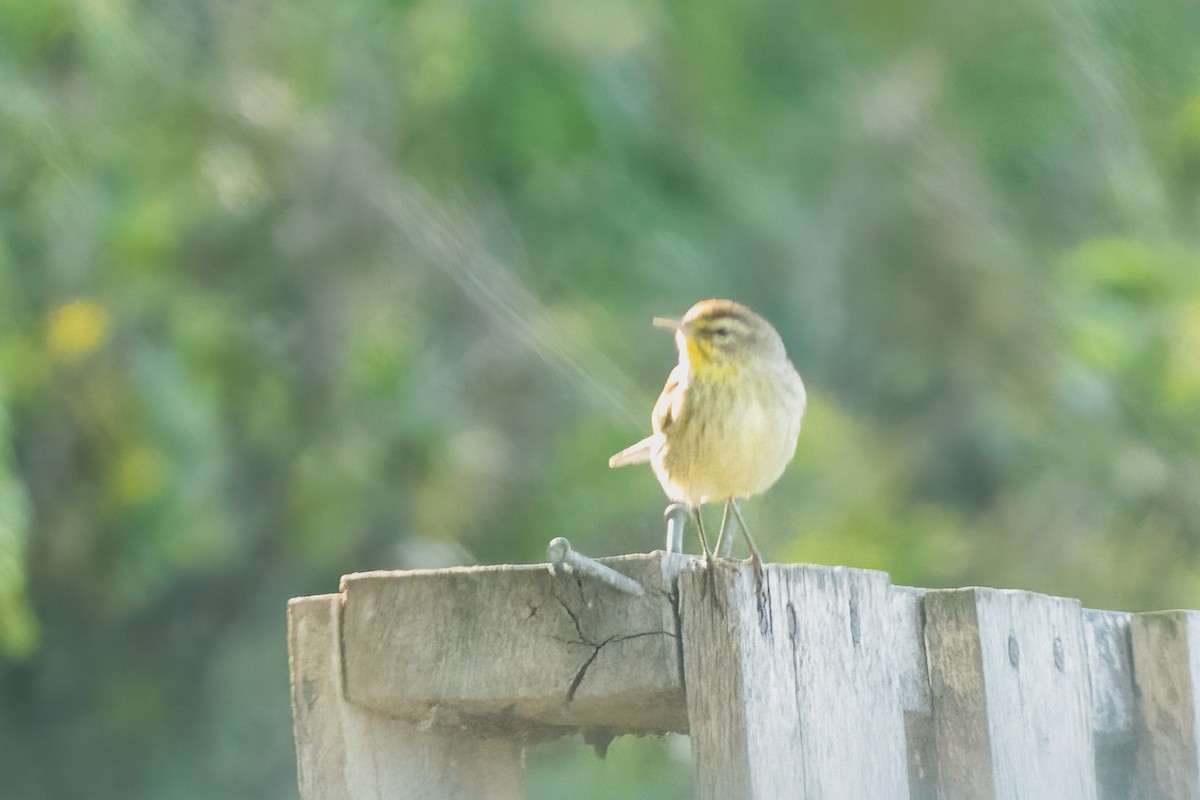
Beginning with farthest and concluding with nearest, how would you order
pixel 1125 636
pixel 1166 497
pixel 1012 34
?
pixel 1166 497, pixel 1012 34, pixel 1125 636

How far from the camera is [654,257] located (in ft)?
12.2

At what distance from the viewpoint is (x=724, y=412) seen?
2861 millimetres

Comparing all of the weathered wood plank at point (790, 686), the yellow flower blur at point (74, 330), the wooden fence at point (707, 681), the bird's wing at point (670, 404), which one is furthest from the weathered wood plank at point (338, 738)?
the yellow flower blur at point (74, 330)

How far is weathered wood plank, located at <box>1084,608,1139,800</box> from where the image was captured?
2504mm

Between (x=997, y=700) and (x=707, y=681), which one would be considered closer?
(x=707, y=681)

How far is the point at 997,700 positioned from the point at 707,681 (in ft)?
1.84

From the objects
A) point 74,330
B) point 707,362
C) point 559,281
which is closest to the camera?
point 707,362

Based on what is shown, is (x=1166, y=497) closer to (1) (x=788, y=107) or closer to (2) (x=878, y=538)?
(2) (x=878, y=538)

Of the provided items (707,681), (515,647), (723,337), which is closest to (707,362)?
(723,337)

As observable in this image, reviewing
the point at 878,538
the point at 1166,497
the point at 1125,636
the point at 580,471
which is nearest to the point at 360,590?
the point at 1125,636

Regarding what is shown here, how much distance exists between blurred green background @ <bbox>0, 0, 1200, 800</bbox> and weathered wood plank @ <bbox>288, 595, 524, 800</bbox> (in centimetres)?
110

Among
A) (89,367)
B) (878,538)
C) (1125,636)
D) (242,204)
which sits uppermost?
(242,204)

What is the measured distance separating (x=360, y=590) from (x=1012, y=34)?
2322 millimetres

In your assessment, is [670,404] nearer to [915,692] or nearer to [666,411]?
[666,411]
